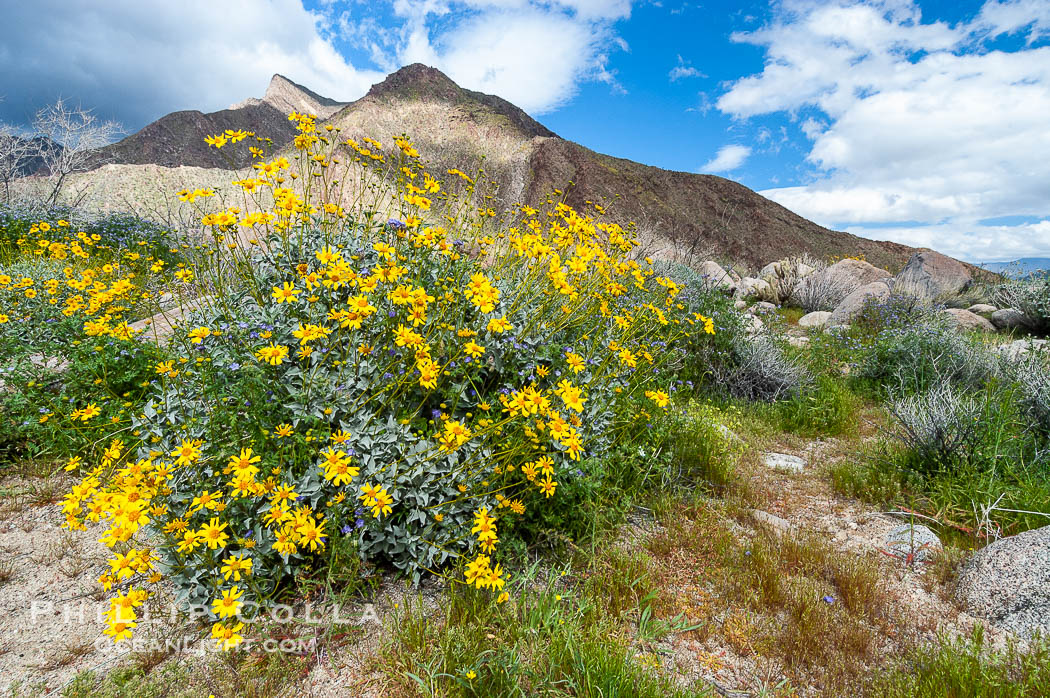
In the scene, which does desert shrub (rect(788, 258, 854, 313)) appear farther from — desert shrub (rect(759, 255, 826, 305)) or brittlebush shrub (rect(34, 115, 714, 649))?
brittlebush shrub (rect(34, 115, 714, 649))

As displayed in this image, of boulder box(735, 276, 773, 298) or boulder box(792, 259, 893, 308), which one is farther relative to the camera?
boulder box(735, 276, 773, 298)

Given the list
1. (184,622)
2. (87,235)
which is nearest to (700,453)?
(184,622)

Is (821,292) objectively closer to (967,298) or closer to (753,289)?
(753,289)

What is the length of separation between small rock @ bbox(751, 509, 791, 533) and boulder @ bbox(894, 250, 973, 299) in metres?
8.44

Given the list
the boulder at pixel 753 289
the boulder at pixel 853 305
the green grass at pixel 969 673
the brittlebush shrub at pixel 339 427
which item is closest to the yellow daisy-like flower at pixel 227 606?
the brittlebush shrub at pixel 339 427

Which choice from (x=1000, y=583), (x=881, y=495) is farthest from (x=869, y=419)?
(x=1000, y=583)

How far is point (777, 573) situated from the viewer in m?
2.46

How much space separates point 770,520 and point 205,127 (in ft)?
190

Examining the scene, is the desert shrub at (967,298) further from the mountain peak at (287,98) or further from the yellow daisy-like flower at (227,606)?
the mountain peak at (287,98)

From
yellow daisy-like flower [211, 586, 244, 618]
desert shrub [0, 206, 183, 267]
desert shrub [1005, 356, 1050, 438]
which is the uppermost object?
desert shrub [0, 206, 183, 267]

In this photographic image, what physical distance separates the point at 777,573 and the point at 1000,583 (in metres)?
1.03

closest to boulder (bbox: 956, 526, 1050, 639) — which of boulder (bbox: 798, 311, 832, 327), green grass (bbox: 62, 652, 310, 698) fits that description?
green grass (bbox: 62, 652, 310, 698)

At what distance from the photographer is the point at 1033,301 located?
796 centimetres

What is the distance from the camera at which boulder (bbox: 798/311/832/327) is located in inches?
374
